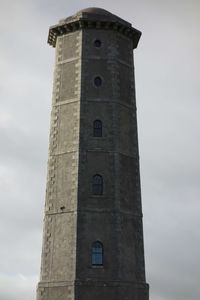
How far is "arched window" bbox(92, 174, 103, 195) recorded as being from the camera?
25.9 meters

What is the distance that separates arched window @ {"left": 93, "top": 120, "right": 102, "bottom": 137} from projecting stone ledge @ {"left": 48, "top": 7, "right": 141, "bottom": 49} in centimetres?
739

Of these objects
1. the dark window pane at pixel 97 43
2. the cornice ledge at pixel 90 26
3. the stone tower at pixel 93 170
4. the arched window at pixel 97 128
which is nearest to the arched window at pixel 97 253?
the stone tower at pixel 93 170

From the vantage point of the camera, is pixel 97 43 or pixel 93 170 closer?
pixel 93 170

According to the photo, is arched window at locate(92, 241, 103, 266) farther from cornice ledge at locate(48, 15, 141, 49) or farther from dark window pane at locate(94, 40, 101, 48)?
cornice ledge at locate(48, 15, 141, 49)

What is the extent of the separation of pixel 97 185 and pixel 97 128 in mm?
3877

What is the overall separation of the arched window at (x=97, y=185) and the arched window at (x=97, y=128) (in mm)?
2837

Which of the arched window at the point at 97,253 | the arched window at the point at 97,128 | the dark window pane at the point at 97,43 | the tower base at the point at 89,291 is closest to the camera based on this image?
the tower base at the point at 89,291

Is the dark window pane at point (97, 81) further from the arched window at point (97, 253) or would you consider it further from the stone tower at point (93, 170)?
the arched window at point (97, 253)

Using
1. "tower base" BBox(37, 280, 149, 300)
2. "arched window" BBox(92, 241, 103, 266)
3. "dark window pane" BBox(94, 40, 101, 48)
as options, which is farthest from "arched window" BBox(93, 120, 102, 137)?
"tower base" BBox(37, 280, 149, 300)

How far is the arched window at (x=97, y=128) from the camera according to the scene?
2738cm

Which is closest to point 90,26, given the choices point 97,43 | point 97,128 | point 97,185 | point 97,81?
point 97,43

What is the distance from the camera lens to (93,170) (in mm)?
26250

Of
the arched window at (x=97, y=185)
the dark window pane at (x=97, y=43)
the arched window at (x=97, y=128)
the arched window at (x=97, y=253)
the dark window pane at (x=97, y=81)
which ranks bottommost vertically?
the arched window at (x=97, y=253)

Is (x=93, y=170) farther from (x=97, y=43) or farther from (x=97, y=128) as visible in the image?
(x=97, y=43)
